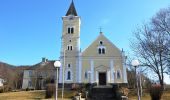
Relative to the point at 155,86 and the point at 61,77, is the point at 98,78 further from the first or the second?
the point at 155,86

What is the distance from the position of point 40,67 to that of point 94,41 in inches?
817

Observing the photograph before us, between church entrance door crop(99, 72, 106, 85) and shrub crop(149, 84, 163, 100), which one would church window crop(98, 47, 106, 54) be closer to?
church entrance door crop(99, 72, 106, 85)

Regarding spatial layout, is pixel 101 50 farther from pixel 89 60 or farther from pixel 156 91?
pixel 156 91

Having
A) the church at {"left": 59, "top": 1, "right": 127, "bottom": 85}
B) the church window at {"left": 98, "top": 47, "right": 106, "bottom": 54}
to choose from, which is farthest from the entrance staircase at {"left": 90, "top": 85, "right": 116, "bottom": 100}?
the church window at {"left": 98, "top": 47, "right": 106, "bottom": 54}

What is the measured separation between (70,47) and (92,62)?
509cm

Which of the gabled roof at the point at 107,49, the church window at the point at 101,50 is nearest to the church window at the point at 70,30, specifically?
the gabled roof at the point at 107,49

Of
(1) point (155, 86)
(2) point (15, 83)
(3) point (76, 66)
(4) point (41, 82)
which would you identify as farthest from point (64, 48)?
(2) point (15, 83)

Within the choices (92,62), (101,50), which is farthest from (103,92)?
(101,50)

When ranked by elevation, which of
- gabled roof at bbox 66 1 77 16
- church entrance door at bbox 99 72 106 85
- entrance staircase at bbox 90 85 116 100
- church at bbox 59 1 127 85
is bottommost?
entrance staircase at bbox 90 85 116 100

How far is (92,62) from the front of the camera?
4475 centimetres

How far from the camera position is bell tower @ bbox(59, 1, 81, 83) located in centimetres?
4425

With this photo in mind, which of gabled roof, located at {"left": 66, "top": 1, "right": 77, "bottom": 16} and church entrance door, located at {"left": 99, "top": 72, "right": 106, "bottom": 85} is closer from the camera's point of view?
church entrance door, located at {"left": 99, "top": 72, "right": 106, "bottom": 85}

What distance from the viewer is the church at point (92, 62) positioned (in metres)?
43.8

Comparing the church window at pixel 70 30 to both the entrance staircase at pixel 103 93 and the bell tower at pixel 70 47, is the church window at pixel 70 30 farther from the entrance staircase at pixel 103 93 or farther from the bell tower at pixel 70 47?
the entrance staircase at pixel 103 93
